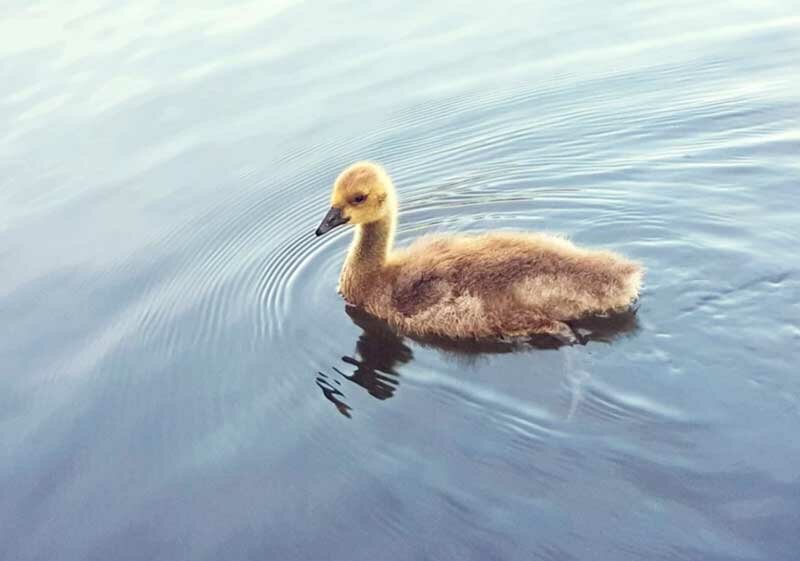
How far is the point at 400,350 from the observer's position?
5426mm

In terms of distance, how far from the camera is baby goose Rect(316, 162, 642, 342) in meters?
5.24

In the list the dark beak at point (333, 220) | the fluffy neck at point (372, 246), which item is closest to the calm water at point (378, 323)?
the fluffy neck at point (372, 246)

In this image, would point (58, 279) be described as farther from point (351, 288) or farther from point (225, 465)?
point (225, 465)

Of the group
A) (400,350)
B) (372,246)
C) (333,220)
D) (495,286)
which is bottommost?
(400,350)

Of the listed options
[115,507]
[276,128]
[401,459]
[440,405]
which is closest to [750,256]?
[440,405]

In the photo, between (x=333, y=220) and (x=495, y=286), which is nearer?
(x=495, y=286)

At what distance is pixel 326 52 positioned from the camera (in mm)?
9375

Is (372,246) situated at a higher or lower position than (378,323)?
higher

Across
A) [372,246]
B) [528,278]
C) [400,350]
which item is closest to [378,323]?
[400,350]

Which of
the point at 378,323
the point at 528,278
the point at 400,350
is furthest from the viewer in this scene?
the point at 378,323

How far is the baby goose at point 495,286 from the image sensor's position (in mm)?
5242

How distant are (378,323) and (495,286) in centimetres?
76

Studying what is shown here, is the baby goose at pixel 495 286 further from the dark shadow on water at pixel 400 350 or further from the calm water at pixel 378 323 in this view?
the calm water at pixel 378 323

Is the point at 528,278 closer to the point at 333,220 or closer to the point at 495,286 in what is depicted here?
the point at 495,286
